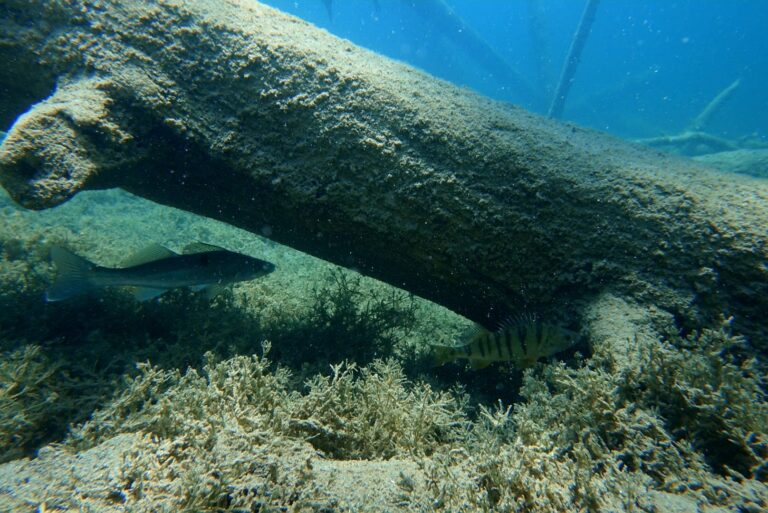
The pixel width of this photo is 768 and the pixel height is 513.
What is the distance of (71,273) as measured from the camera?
3166 millimetres

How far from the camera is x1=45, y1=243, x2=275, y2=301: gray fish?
124 inches

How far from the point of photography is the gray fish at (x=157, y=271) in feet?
10.3

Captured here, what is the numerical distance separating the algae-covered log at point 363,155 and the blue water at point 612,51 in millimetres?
3468

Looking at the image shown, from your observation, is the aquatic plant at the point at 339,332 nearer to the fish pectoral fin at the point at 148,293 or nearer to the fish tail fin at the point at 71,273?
the fish pectoral fin at the point at 148,293

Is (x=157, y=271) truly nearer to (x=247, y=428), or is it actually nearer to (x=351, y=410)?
(x=247, y=428)

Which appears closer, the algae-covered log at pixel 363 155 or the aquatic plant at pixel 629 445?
the aquatic plant at pixel 629 445

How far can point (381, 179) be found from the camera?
9.18 ft

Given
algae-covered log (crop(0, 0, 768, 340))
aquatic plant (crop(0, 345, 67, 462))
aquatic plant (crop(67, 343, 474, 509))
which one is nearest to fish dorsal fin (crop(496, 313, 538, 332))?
algae-covered log (crop(0, 0, 768, 340))

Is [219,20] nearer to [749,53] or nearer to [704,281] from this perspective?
[704,281]

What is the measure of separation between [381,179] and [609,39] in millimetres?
192113

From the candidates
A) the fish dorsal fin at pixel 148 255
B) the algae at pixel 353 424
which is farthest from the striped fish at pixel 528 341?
the fish dorsal fin at pixel 148 255

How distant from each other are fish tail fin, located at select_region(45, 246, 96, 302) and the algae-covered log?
0.72 metres

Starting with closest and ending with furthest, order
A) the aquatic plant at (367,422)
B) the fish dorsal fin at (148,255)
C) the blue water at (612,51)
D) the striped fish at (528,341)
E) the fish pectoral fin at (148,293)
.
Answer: the aquatic plant at (367,422) < the striped fish at (528,341) < the fish pectoral fin at (148,293) < the fish dorsal fin at (148,255) < the blue water at (612,51)

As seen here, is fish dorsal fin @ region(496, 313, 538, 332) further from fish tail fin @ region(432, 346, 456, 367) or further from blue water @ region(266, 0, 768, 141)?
blue water @ region(266, 0, 768, 141)
